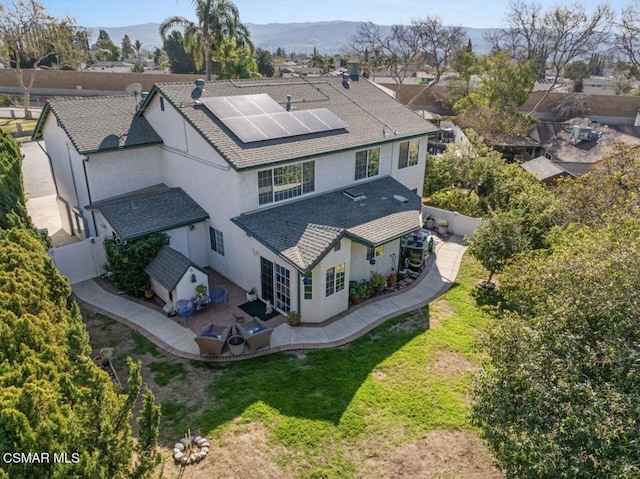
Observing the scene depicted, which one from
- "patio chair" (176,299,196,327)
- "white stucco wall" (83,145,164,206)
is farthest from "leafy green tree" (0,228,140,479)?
"white stucco wall" (83,145,164,206)

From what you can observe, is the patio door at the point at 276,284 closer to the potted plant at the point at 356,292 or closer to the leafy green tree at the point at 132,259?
the potted plant at the point at 356,292

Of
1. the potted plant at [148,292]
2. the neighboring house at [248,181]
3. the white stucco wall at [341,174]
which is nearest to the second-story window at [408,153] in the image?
the white stucco wall at [341,174]

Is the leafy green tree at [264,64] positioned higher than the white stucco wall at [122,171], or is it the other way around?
the leafy green tree at [264,64]

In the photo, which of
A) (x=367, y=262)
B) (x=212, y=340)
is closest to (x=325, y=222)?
(x=367, y=262)

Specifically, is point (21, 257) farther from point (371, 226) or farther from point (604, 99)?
point (604, 99)

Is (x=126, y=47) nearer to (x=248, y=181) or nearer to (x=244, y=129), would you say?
(x=244, y=129)
